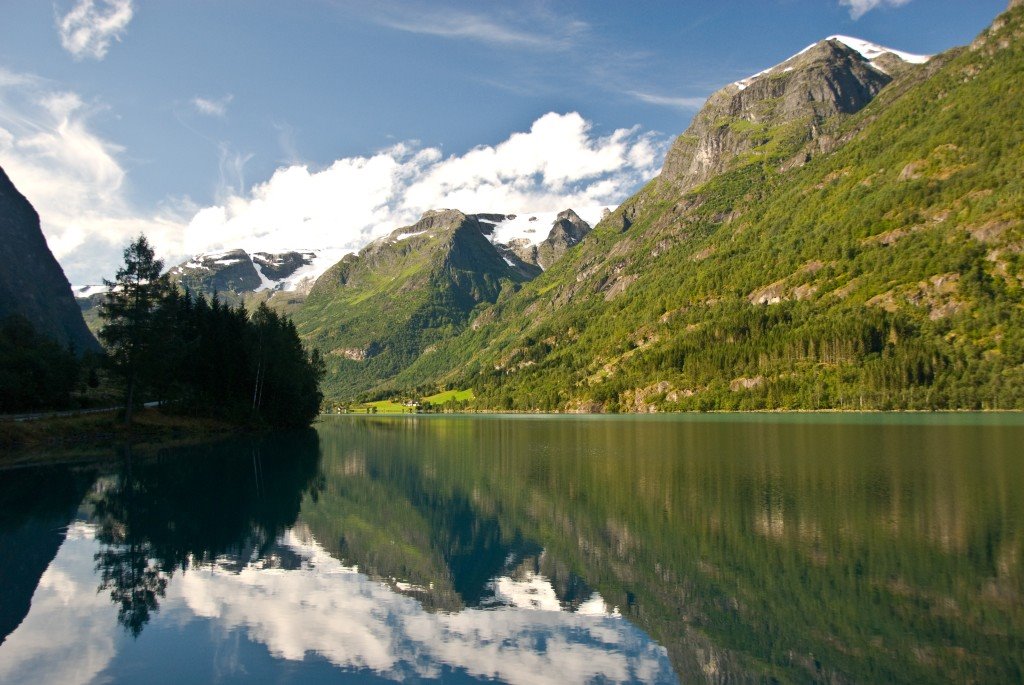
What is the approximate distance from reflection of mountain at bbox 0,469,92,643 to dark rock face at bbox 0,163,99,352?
151478 millimetres

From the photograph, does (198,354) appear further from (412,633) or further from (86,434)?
(412,633)

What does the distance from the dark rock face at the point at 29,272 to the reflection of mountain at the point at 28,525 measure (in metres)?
151

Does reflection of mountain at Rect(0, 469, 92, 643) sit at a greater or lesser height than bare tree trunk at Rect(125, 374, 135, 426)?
lesser

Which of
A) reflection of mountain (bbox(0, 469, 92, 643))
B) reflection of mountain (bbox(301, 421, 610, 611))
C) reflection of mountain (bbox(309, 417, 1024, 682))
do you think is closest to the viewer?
reflection of mountain (bbox(309, 417, 1024, 682))

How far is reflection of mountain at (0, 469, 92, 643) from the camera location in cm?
1850

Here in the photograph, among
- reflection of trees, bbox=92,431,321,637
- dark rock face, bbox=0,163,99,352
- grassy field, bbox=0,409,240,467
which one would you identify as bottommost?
reflection of trees, bbox=92,431,321,637

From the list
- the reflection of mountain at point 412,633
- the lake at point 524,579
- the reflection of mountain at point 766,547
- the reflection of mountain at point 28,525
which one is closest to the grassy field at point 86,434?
the reflection of mountain at point 28,525

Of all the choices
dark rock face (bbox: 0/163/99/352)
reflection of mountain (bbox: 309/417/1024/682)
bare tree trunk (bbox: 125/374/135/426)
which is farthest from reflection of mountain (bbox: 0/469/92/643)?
dark rock face (bbox: 0/163/99/352)

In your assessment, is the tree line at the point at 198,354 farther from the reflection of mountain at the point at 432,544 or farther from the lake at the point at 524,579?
the reflection of mountain at the point at 432,544

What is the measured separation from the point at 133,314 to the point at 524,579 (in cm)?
5773

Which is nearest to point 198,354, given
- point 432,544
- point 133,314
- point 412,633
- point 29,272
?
point 133,314

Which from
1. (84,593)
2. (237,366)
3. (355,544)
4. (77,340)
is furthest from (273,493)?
(77,340)

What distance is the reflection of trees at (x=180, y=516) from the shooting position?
20.7 metres

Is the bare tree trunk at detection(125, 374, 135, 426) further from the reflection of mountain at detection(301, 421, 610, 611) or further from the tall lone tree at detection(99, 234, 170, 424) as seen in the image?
the reflection of mountain at detection(301, 421, 610, 611)
